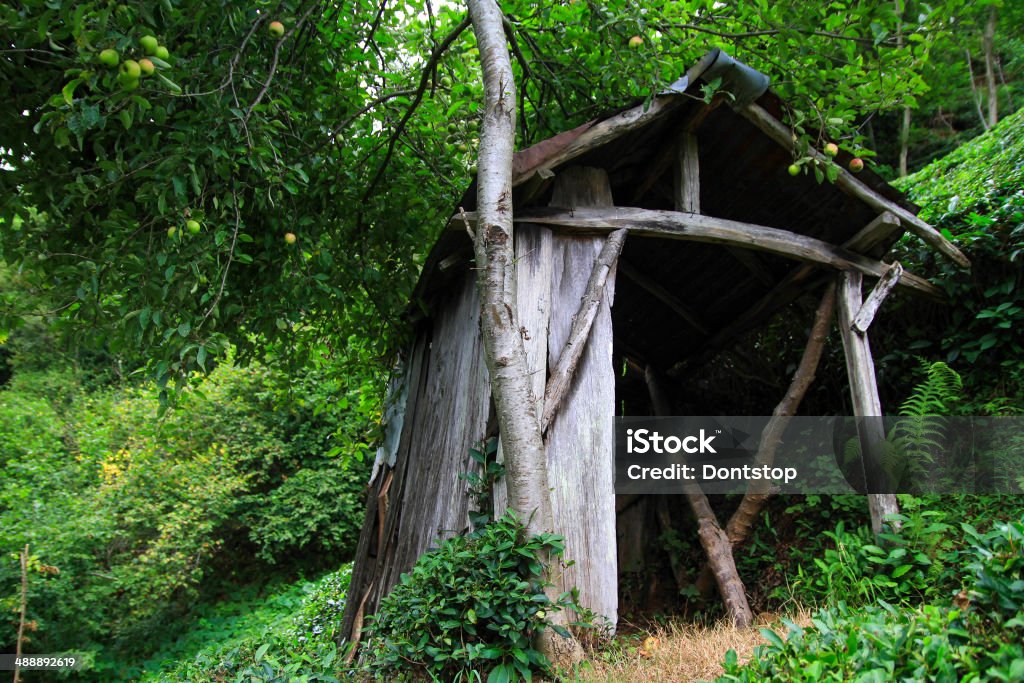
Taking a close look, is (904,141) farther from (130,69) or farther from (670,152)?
(130,69)

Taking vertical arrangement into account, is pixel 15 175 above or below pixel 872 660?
above

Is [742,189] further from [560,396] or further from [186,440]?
[186,440]

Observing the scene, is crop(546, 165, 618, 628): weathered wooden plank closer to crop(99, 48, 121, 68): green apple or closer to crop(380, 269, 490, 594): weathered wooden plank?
crop(380, 269, 490, 594): weathered wooden plank

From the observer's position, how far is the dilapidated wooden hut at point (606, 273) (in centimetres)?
381

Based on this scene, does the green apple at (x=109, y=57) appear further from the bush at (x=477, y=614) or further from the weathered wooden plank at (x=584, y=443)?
the bush at (x=477, y=614)

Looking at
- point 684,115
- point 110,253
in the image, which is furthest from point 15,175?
point 684,115

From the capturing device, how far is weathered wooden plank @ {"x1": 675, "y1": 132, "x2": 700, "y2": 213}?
4426 mm

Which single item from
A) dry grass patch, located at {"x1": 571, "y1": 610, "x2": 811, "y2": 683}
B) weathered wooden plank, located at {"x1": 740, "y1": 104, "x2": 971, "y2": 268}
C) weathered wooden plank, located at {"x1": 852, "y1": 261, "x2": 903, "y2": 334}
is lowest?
dry grass patch, located at {"x1": 571, "y1": 610, "x2": 811, "y2": 683}

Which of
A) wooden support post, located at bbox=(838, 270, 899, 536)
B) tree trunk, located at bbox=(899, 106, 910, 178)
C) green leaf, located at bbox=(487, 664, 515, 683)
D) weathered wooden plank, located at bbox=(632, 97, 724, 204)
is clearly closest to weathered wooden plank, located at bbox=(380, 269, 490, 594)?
green leaf, located at bbox=(487, 664, 515, 683)

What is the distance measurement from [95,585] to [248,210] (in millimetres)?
7518

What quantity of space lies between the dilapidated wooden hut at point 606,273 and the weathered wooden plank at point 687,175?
0.04 feet

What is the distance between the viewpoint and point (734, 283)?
20.1 ft

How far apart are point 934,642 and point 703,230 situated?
2.76m

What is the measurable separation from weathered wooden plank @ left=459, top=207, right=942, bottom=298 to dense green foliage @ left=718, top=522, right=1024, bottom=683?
2.39 m
